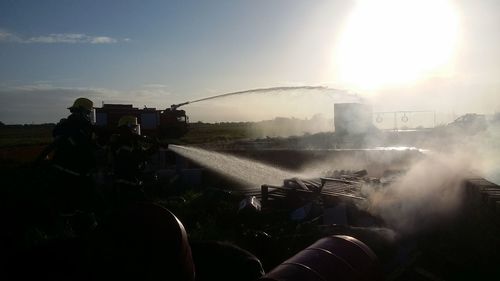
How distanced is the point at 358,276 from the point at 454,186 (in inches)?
143

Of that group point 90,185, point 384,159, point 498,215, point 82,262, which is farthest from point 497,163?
point 82,262

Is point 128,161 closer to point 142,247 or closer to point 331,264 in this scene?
point 142,247

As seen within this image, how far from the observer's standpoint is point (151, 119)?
28.8 m

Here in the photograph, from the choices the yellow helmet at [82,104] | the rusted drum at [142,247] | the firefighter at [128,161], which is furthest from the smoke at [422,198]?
the yellow helmet at [82,104]

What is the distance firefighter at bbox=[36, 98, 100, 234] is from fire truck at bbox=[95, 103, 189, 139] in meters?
18.3

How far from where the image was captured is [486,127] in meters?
11.9

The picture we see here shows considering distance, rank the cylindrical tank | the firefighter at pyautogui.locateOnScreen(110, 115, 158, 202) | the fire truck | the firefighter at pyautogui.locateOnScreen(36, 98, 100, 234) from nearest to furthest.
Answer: the cylindrical tank, the firefighter at pyautogui.locateOnScreen(36, 98, 100, 234), the firefighter at pyautogui.locateOnScreen(110, 115, 158, 202), the fire truck

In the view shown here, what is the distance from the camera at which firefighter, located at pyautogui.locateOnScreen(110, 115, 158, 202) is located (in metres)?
7.11

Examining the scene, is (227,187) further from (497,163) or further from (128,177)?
(497,163)

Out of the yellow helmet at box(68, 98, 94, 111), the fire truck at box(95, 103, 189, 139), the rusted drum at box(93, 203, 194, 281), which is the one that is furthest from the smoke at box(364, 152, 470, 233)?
the fire truck at box(95, 103, 189, 139)

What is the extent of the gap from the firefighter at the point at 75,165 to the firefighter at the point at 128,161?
62cm

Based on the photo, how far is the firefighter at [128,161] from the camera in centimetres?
711

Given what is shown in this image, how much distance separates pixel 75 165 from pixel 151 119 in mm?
22764

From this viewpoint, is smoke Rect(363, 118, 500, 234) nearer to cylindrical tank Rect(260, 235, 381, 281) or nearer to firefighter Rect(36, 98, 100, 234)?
cylindrical tank Rect(260, 235, 381, 281)
